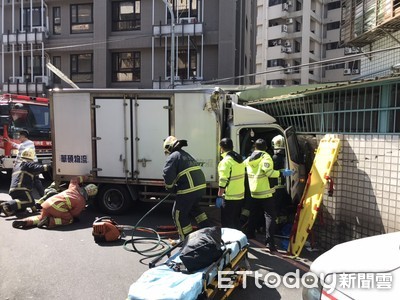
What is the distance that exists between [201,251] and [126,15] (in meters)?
21.6

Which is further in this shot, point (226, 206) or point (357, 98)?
point (226, 206)

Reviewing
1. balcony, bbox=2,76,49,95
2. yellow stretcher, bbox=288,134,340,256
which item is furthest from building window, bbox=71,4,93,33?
yellow stretcher, bbox=288,134,340,256

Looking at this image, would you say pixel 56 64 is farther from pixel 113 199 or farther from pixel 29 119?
pixel 113 199

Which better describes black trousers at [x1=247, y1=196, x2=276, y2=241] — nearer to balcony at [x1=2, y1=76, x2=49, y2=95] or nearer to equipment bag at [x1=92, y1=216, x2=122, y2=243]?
equipment bag at [x1=92, y1=216, x2=122, y2=243]

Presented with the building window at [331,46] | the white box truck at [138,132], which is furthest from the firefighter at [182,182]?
the building window at [331,46]

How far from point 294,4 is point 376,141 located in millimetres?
47789

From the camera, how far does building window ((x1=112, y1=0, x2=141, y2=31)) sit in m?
22.2

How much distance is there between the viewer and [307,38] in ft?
153

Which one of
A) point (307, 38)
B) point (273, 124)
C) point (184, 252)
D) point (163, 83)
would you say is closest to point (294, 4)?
point (307, 38)

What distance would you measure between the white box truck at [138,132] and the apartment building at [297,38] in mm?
39213

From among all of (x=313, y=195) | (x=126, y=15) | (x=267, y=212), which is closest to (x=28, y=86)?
(x=126, y=15)

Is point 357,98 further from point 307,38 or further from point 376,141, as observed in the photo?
point 307,38

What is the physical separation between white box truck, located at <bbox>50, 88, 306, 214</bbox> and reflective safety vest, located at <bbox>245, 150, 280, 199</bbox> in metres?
1.24

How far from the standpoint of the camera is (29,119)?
11.3 m
